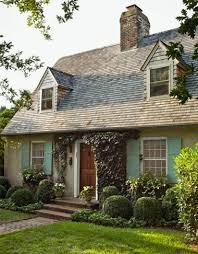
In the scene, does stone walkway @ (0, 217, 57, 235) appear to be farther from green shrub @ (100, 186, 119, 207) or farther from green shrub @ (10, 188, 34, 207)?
green shrub @ (100, 186, 119, 207)

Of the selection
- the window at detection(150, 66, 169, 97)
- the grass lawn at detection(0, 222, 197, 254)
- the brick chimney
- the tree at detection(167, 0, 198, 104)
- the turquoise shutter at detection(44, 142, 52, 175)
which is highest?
the brick chimney

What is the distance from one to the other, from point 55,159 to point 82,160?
1.40 meters

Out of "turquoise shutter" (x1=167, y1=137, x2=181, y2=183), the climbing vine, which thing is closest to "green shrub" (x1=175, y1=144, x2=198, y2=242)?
"turquoise shutter" (x1=167, y1=137, x2=181, y2=183)

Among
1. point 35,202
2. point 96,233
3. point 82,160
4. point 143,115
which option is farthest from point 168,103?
point 35,202

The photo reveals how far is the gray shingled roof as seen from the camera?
11.5 meters

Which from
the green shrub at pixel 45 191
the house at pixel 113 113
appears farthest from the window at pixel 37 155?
the green shrub at pixel 45 191

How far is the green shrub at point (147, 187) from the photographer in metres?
10.9

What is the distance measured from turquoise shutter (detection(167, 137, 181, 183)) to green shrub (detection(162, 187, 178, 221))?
93 cm

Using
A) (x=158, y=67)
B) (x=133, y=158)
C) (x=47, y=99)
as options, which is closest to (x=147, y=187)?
(x=133, y=158)

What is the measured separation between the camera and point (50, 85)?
1536cm

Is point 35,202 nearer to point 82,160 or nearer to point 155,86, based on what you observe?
point 82,160

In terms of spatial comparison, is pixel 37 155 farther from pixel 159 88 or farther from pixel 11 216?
pixel 159 88

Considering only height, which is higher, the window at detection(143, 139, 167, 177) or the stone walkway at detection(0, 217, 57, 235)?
the window at detection(143, 139, 167, 177)

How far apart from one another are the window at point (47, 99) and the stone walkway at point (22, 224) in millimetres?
6089
